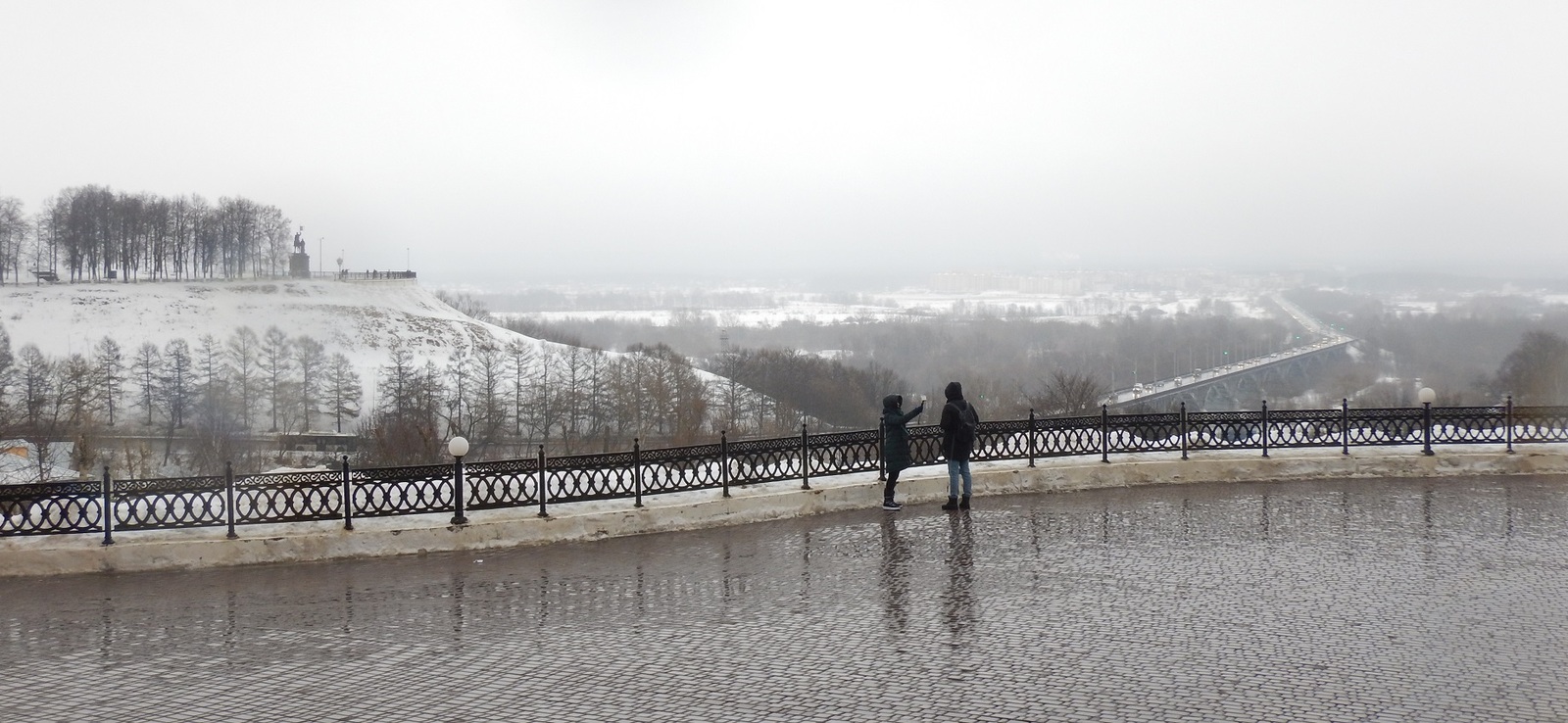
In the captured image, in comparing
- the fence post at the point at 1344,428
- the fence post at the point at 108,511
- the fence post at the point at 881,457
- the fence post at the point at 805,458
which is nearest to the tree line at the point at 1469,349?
the fence post at the point at 1344,428

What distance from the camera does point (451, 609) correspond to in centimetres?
969

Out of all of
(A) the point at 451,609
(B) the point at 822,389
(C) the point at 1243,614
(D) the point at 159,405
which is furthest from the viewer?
(B) the point at 822,389

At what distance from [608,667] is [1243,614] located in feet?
16.3

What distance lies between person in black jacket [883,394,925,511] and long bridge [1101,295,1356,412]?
56.3 metres

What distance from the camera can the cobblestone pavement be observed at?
711 cm

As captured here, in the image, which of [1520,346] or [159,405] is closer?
[1520,346]

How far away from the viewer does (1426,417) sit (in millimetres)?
16312

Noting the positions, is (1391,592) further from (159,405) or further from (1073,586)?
(159,405)

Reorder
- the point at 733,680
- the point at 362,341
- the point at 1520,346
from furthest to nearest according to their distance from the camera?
the point at 362,341
the point at 1520,346
the point at 733,680

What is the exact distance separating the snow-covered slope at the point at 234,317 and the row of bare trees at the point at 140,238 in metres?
4.04

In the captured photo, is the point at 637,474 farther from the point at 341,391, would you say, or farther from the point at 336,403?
the point at 341,391

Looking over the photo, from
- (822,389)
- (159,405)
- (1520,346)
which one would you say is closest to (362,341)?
(159,405)

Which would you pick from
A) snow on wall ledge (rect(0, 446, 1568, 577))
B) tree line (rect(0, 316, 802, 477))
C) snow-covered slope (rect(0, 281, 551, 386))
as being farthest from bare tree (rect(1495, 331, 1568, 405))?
snow-covered slope (rect(0, 281, 551, 386))

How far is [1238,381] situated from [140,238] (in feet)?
350
